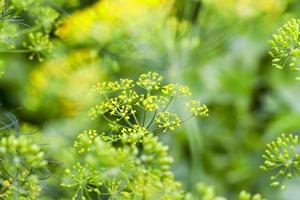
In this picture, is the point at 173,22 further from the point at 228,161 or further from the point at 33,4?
the point at 228,161

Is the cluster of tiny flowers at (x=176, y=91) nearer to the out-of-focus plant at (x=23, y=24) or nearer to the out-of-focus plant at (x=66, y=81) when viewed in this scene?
the out-of-focus plant at (x=23, y=24)

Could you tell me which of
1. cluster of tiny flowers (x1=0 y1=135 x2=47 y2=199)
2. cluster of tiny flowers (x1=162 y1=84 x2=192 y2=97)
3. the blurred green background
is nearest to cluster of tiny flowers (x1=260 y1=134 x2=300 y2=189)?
cluster of tiny flowers (x1=162 y1=84 x2=192 y2=97)

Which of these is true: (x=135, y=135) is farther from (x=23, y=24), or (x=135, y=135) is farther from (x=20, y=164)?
(x=23, y=24)

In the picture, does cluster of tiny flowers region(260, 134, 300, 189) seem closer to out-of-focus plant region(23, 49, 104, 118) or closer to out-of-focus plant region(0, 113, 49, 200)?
out-of-focus plant region(0, 113, 49, 200)

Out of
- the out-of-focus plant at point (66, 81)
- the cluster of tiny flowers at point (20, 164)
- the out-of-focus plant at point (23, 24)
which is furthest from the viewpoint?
the out-of-focus plant at point (66, 81)

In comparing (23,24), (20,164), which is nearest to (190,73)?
(23,24)

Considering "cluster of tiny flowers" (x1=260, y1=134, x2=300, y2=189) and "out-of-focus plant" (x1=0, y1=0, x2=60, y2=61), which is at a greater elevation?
"out-of-focus plant" (x1=0, y1=0, x2=60, y2=61)

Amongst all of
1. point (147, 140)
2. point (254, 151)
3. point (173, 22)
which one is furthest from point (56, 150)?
point (254, 151)

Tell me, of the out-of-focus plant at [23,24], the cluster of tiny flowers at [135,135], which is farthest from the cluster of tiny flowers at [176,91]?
the out-of-focus plant at [23,24]
